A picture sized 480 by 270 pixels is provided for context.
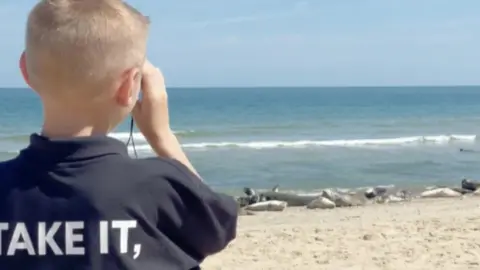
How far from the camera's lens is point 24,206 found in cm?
142

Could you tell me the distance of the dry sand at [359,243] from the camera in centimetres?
793

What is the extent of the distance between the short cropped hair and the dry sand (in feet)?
21.7

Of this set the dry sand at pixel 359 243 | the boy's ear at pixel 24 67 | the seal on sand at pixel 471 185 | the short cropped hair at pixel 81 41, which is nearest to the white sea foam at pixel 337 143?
the seal on sand at pixel 471 185

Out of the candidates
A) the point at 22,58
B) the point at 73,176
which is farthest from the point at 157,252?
the point at 22,58

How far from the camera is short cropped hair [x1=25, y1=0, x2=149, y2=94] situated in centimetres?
133

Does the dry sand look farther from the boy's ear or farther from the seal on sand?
the boy's ear

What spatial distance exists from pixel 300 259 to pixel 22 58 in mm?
6996

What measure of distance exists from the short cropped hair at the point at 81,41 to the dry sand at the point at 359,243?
21.7 feet

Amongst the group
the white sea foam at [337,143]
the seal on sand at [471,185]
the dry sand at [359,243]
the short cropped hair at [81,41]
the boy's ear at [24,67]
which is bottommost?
the white sea foam at [337,143]

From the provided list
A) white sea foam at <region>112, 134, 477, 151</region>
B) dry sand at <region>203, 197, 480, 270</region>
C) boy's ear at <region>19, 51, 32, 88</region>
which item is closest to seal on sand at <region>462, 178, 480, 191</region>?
dry sand at <region>203, 197, 480, 270</region>

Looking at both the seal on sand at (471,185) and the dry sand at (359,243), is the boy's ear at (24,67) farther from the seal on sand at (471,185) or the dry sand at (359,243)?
the seal on sand at (471,185)

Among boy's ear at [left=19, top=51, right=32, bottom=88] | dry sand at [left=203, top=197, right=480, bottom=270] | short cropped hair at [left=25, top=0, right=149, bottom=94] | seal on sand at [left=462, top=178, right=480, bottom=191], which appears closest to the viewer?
short cropped hair at [left=25, top=0, right=149, bottom=94]

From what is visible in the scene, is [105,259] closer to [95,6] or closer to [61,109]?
[61,109]

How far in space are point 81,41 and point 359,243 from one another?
7.88m
